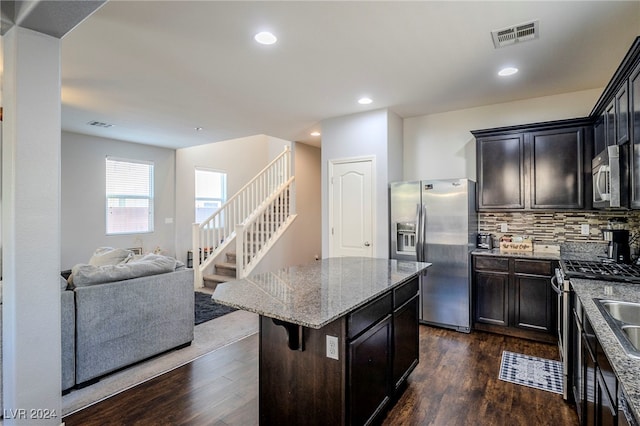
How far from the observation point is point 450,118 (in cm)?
469

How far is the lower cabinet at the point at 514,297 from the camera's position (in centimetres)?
358

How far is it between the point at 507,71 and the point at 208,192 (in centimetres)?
651

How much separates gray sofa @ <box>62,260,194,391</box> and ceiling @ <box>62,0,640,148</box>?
79.5 inches

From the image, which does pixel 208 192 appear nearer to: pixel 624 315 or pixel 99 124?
pixel 99 124

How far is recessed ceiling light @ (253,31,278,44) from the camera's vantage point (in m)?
2.61

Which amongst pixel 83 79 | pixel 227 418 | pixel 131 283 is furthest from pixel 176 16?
pixel 227 418

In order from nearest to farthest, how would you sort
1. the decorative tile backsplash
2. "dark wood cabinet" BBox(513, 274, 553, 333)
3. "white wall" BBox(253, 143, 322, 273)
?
"dark wood cabinet" BBox(513, 274, 553, 333)
the decorative tile backsplash
"white wall" BBox(253, 143, 322, 273)

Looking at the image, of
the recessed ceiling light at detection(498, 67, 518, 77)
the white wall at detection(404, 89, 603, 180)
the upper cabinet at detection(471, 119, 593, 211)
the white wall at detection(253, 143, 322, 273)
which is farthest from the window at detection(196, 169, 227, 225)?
the recessed ceiling light at detection(498, 67, 518, 77)

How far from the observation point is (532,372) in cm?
296

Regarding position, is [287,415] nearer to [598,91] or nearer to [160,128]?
[598,91]

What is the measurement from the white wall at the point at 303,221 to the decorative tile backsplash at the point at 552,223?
11.3ft

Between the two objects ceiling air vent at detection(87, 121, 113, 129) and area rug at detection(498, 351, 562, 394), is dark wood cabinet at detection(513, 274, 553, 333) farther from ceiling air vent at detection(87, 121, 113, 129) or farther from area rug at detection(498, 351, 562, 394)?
ceiling air vent at detection(87, 121, 113, 129)

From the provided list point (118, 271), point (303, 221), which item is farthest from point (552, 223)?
point (118, 271)

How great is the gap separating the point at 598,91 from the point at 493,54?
1.85 m
